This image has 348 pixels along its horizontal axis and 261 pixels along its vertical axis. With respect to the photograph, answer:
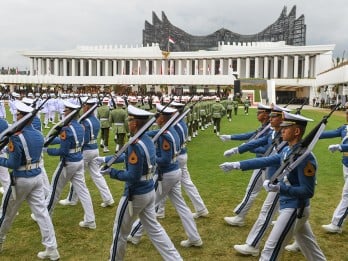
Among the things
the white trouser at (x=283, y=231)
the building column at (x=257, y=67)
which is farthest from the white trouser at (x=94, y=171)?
the building column at (x=257, y=67)

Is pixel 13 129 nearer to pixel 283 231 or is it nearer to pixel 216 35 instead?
pixel 283 231

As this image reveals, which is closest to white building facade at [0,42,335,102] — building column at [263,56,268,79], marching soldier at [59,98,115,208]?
building column at [263,56,268,79]

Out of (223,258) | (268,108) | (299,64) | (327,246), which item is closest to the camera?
(223,258)

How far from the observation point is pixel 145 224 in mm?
5336

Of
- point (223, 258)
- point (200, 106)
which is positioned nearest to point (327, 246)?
point (223, 258)

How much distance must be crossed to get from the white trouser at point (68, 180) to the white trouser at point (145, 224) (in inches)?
82.6

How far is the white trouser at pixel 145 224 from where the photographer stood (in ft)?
17.1

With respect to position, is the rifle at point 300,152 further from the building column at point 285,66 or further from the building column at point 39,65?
the building column at point 39,65

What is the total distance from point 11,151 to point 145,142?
186 centimetres

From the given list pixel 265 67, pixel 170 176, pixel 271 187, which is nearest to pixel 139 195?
pixel 170 176

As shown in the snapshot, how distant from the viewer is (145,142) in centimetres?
514

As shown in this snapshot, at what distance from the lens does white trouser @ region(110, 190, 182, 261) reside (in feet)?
17.1

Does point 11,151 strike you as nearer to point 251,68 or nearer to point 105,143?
point 105,143

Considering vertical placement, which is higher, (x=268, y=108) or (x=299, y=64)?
(x=299, y=64)
